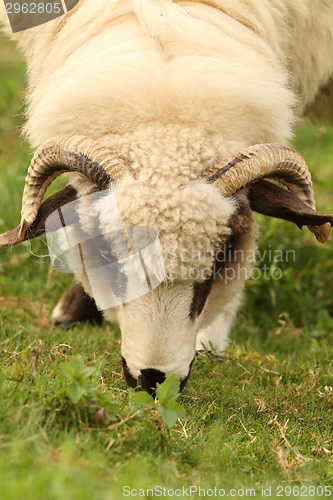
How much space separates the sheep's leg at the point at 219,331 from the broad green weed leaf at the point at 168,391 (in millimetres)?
1666

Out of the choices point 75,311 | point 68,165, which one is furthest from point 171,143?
point 75,311

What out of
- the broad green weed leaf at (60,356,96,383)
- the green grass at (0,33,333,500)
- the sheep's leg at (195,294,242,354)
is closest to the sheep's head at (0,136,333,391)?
the green grass at (0,33,333,500)

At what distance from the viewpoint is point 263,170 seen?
2703 millimetres

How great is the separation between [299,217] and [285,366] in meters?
1.17

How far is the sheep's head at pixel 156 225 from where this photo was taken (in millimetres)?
2551

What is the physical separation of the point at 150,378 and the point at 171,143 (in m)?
1.09

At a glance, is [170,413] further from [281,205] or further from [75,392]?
[281,205]

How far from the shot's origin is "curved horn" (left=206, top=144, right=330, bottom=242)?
2.60m

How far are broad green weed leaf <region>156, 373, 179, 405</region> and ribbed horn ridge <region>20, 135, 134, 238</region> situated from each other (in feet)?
3.04

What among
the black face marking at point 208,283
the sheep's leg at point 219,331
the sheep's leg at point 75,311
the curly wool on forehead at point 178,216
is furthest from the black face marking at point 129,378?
the sheep's leg at point 75,311

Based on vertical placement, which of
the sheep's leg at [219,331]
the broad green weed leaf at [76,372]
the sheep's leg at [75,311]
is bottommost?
the sheep's leg at [219,331]

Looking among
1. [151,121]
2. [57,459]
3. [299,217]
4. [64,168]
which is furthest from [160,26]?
[57,459]

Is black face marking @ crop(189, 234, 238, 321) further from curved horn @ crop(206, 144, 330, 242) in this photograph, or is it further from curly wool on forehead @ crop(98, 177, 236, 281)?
curved horn @ crop(206, 144, 330, 242)

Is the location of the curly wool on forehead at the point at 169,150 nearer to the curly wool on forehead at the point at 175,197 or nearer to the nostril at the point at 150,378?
the curly wool on forehead at the point at 175,197
